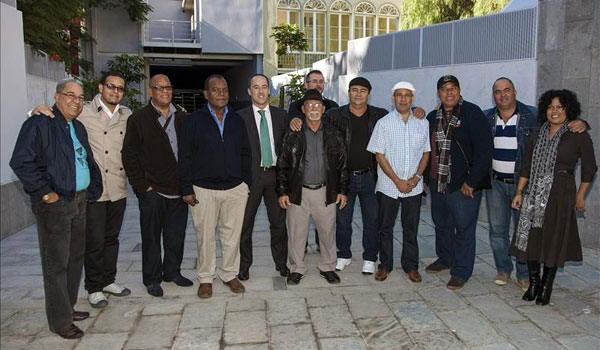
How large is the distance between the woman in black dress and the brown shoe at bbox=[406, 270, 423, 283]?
3.28 feet

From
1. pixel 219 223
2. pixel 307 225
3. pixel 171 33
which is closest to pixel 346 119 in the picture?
pixel 307 225

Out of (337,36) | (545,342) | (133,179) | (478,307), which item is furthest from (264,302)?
(337,36)

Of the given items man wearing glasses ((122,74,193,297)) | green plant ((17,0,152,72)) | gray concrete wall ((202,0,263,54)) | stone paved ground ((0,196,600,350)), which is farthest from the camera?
gray concrete wall ((202,0,263,54))

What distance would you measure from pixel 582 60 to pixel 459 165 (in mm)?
2633

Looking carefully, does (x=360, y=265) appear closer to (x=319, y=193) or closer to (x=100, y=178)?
(x=319, y=193)

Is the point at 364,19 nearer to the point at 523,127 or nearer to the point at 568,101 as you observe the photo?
the point at 523,127

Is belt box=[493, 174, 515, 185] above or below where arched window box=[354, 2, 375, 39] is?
below

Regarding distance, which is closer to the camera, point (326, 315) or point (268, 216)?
point (326, 315)

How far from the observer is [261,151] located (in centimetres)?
469

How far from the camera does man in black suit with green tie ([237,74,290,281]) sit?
15.3 ft

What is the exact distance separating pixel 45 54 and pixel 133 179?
16.6ft

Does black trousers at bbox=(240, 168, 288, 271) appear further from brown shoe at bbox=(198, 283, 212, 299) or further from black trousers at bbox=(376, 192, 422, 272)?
black trousers at bbox=(376, 192, 422, 272)

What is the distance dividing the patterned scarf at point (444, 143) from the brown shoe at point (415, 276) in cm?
85

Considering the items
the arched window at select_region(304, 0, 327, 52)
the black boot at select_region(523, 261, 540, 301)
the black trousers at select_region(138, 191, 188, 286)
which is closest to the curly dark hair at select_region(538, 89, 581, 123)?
the black boot at select_region(523, 261, 540, 301)
